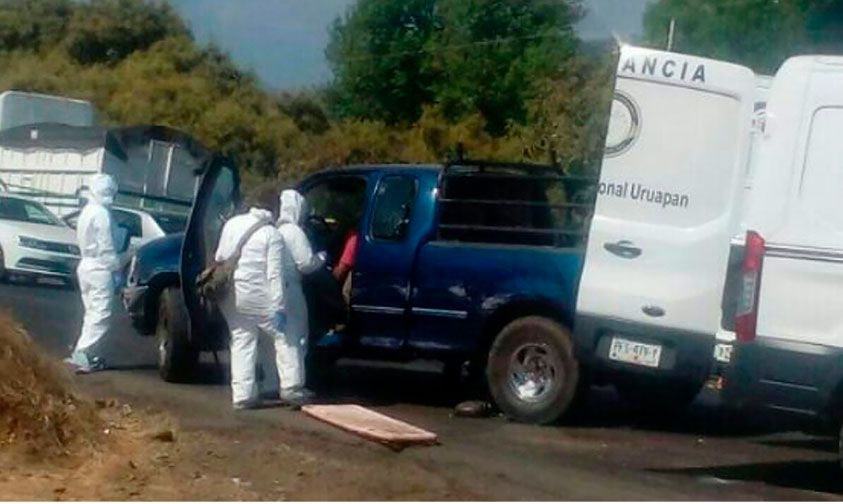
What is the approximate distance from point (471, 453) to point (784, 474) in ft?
6.90

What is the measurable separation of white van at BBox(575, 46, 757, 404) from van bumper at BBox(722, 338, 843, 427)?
1.23 meters

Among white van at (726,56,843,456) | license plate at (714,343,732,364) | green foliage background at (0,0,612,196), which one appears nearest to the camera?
white van at (726,56,843,456)

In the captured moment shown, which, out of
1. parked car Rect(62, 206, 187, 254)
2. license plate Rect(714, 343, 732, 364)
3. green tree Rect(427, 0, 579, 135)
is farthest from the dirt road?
green tree Rect(427, 0, 579, 135)

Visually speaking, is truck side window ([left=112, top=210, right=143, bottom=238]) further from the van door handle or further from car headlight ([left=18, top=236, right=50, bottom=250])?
the van door handle

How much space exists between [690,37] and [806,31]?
4336 millimetres

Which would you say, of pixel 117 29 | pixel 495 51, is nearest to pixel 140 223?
pixel 495 51

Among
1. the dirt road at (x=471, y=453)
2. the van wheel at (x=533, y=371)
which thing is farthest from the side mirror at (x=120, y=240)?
the van wheel at (x=533, y=371)

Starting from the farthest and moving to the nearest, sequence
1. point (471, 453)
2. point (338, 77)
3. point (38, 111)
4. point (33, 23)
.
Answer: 1. point (33, 23)
2. point (338, 77)
3. point (38, 111)
4. point (471, 453)

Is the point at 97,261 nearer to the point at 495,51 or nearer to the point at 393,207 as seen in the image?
the point at 393,207

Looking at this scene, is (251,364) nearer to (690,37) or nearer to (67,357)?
(67,357)

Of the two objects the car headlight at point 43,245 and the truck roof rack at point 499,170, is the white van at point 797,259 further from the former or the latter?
the car headlight at point 43,245

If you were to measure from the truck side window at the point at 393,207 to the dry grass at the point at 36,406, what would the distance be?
382 centimetres

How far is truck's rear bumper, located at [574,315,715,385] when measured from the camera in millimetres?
11812

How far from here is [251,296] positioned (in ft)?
41.9
